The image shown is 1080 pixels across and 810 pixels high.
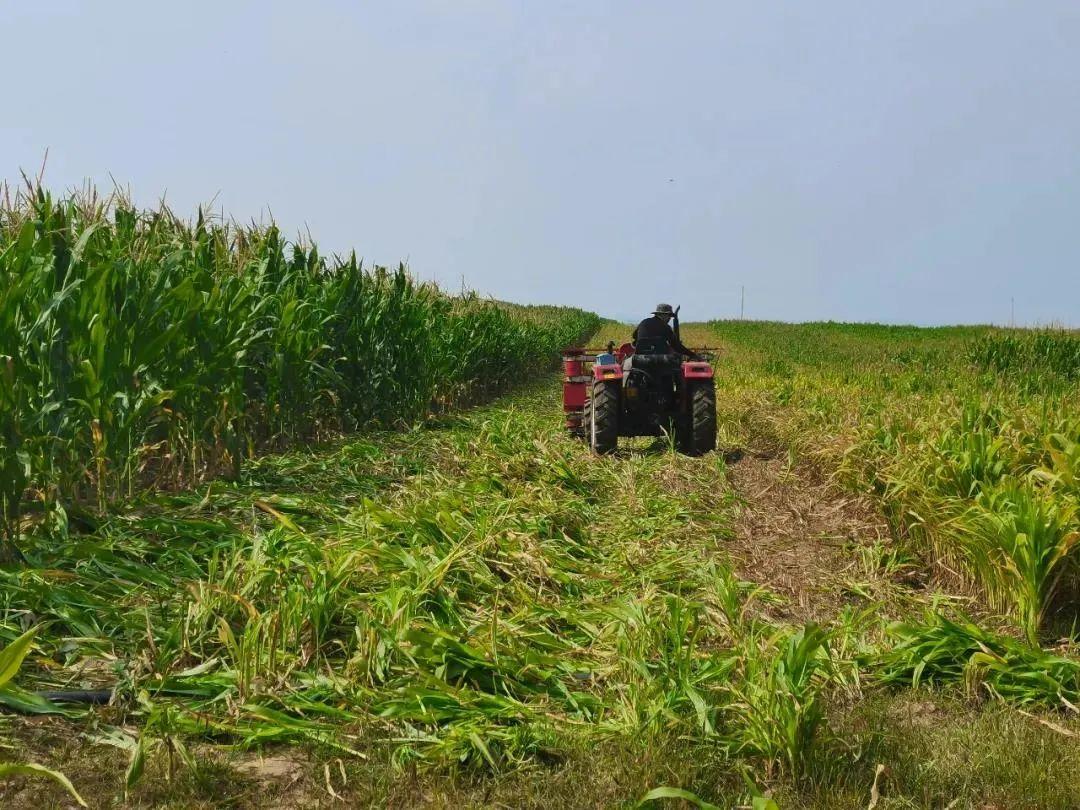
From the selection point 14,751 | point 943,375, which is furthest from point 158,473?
point 943,375

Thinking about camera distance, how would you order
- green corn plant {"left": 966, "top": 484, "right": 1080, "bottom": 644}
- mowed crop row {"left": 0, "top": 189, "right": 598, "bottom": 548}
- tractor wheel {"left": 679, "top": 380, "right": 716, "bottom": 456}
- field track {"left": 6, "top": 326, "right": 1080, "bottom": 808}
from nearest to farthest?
field track {"left": 6, "top": 326, "right": 1080, "bottom": 808}, green corn plant {"left": 966, "top": 484, "right": 1080, "bottom": 644}, mowed crop row {"left": 0, "top": 189, "right": 598, "bottom": 548}, tractor wheel {"left": 679, "top": 380, "right": 716, "bottom": 456}

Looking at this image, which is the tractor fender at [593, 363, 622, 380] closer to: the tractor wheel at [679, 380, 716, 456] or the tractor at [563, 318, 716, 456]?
the tractor at [563, 318, 716, 456]

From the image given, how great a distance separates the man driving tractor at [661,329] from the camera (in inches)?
327

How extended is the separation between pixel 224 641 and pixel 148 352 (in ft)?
8.41

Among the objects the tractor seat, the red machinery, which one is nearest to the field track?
the red machinery

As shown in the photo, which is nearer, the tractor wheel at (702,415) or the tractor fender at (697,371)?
the tractor wheel at (702,415)

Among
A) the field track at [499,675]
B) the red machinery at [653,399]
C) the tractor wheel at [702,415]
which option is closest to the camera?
the field track at [499,675]

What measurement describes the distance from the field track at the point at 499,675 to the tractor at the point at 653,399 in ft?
9.13

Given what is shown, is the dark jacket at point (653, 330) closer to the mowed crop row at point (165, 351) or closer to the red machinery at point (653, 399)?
the red machinery at point (653, 399)

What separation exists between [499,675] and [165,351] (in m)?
3.71

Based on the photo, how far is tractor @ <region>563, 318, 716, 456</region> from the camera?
790 centimetres

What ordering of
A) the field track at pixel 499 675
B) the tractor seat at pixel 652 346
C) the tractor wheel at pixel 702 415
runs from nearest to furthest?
the field track at pixel 499 675
the tractor wheel at pixel 702 415
the tractor seat at pixel 652 346

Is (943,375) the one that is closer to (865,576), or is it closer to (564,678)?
(865,576)

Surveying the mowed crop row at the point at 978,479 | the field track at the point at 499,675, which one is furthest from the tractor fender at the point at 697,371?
the field track at the point at 499,675
